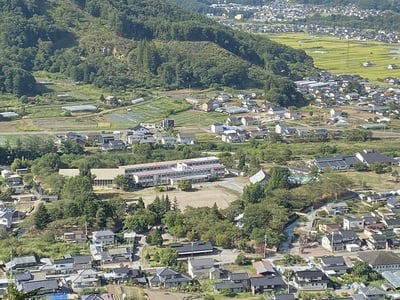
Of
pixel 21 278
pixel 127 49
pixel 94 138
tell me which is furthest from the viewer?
pixel 127 49

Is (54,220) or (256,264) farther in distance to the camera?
(54,220)

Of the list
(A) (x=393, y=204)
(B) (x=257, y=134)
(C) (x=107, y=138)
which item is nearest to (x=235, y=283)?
(A) (x=393, y=204)

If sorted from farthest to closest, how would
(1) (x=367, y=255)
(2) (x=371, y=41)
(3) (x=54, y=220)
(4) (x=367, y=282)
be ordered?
(2) (x=371, y=41)
(3) (x=54, y=220)
(1) (x=367, y=255)
(4) (x=367, y=282)

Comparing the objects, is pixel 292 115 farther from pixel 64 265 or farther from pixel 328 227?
pixel 64 265

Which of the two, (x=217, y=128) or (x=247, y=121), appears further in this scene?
(x=247, y=121)

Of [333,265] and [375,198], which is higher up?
[333,265]

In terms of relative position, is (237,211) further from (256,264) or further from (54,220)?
(54,220)

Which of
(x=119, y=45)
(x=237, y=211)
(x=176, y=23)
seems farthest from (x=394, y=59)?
(x=237, y=211)
